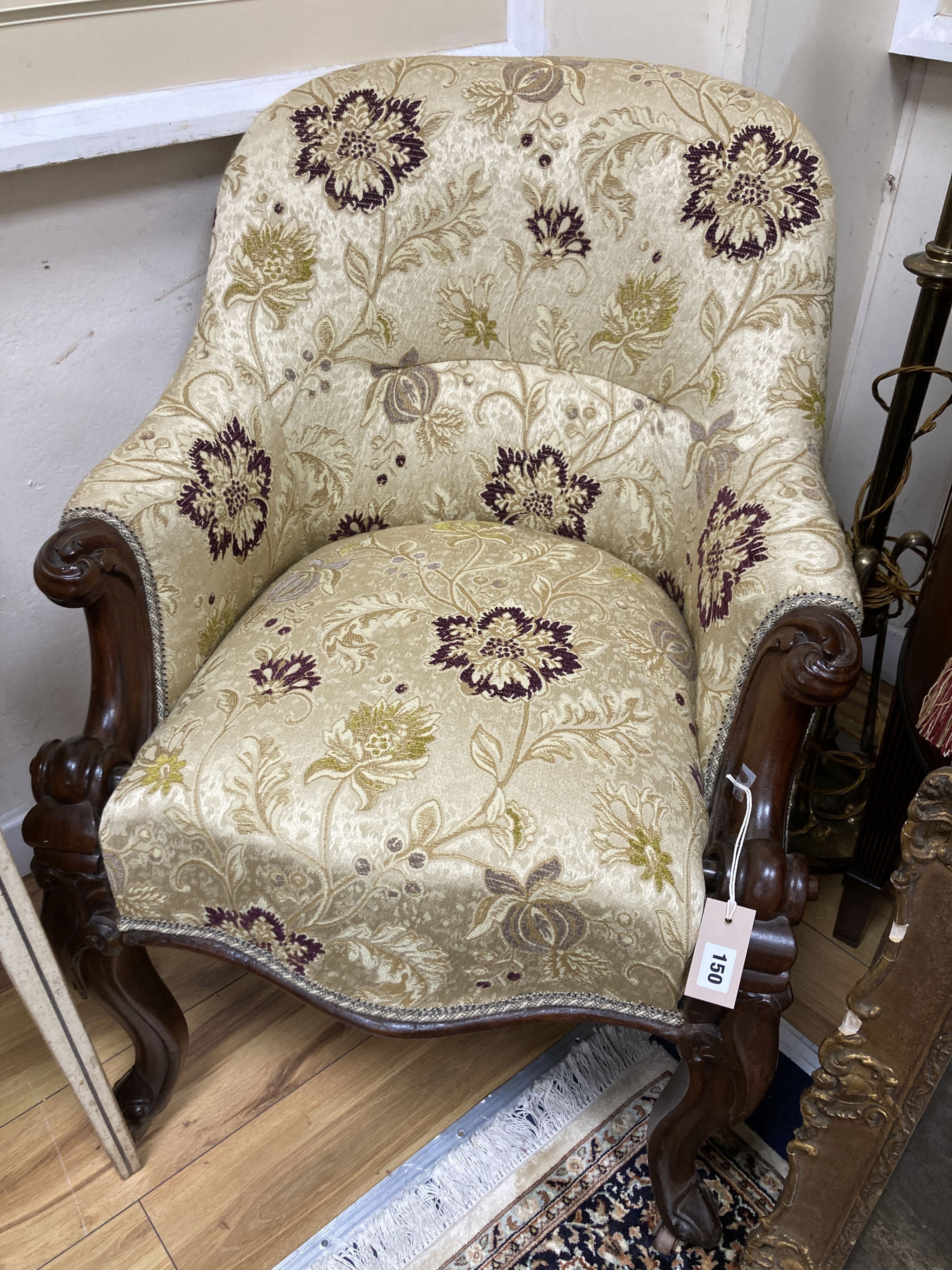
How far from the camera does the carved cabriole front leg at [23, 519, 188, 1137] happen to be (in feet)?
2.89

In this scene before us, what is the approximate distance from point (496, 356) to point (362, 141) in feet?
0.91

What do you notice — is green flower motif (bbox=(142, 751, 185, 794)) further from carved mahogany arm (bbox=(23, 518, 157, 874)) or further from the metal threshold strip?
the metal threshold strip

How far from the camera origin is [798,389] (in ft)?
3.33

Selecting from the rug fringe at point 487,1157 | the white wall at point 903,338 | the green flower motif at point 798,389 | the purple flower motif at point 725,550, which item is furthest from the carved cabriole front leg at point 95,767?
the white wall at point 903,338

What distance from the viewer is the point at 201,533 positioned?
39.1 inches

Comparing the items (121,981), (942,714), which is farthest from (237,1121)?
(942,714)

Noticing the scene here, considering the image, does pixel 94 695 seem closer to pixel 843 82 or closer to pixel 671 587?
pixel 671 587

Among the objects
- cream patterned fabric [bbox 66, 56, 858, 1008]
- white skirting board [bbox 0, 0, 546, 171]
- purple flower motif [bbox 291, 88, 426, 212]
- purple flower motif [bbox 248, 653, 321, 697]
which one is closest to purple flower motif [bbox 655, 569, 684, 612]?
cream patterned fabric [bbox 66, 56, 858, 1008]

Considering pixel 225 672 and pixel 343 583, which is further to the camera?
pixel 343 583

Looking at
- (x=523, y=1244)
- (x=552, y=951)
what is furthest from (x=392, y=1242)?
(x=552, y=951)

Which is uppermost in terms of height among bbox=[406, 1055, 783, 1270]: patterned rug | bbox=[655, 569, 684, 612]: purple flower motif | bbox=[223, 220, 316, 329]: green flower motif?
bbox=[223, 220, 316, 329]: green flower motif

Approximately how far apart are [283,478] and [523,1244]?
85 cm

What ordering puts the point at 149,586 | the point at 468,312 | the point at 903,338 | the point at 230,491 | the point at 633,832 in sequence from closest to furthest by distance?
1. the point at 633,832
2. the point at 149,586
3. the point at 230,491
4. the point at 468,312
5. the point at 903,338

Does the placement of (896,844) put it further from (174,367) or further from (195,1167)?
(174,367)
